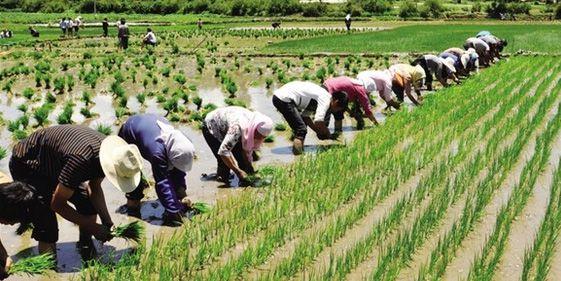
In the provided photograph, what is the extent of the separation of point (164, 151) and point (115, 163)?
0.98 m

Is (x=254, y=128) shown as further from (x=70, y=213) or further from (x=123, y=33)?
(x=123, y=33)

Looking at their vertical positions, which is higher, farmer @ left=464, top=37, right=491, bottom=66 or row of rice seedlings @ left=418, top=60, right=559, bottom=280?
farmer @ left=464, top=37, right=491, bottom=66

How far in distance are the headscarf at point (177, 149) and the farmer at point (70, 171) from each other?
694mm

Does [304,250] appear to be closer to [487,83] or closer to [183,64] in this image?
[487,83]

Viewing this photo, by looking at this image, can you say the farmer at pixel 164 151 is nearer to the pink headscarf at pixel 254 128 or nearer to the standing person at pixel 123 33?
the pink headscarf at pixel 254 128

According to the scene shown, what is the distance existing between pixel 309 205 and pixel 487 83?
898 cm

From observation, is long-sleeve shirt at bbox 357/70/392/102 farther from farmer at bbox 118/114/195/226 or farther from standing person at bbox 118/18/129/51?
standing person at bbox 118/18/129/51

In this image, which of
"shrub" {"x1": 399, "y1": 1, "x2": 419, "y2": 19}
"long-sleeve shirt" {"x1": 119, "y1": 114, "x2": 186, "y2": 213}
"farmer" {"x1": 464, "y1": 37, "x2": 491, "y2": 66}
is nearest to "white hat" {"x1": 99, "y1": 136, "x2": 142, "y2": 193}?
"long-sleeve shirt" {"x1": 119, "y1": 114, "x2": 186, "y2": 213}

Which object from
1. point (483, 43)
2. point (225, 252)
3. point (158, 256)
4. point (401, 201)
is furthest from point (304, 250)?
point (483, 43)

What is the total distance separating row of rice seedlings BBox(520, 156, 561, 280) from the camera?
426cm

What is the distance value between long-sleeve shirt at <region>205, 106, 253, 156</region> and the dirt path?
91.6 inches

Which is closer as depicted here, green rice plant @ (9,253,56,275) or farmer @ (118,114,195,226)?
green rice plant @ (9,253,56,275)

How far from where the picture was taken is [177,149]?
5168mm

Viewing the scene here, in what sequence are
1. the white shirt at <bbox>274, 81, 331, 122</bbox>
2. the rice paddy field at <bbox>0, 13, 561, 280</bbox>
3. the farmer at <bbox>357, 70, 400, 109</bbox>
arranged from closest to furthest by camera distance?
the rice paddy field at <bbox>0, 13, 561, 280</bbox>
the white shirt at <bbox>274, 81, 331, 122</bbox>
the farmer at <bbox>357, 70, 400, 109</bbox>
